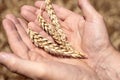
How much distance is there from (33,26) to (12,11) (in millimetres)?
508

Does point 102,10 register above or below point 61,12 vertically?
below

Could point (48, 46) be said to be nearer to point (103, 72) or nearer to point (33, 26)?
point (33, 26)

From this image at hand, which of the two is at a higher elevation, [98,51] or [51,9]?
[51,9]

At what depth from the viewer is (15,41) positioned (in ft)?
4.08

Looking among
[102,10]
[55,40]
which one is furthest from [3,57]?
[102,10]

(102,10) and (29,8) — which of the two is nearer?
(29,8)

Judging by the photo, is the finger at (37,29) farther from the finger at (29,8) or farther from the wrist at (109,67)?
the wrist at (109,67)

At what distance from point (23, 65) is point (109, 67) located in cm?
39

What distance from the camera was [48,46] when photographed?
128 centimetres

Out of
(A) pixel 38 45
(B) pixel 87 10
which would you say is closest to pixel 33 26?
(A) pixel 38 45

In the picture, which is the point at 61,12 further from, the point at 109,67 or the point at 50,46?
the point at 109,67

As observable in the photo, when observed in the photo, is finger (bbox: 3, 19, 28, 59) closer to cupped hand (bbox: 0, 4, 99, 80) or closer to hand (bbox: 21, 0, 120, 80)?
cupped hand (bbox: 0, 4, 99, 80)

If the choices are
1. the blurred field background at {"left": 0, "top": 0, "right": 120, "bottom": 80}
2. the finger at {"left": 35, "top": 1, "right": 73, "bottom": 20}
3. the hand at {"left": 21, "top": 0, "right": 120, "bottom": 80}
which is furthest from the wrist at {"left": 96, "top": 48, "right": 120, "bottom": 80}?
the blurred field background at {"left": 0, "top": 0, "right": 120, "bottom": 80}

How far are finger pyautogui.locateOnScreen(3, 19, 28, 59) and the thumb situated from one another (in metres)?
0.13
